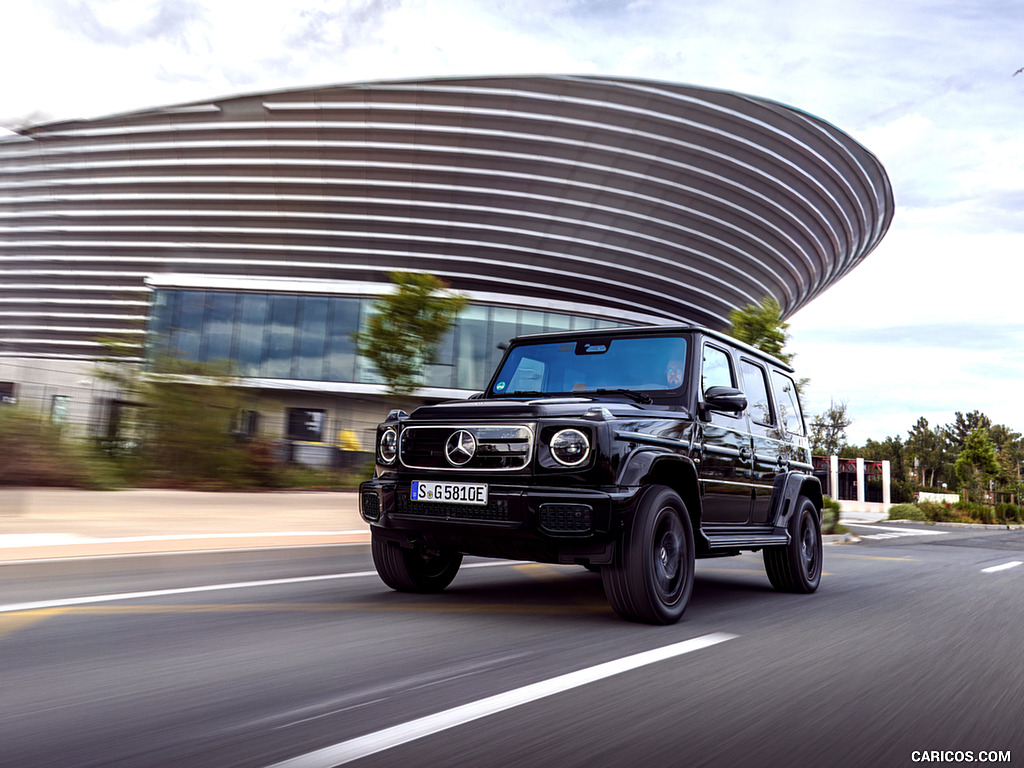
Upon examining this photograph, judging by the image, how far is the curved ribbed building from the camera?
39312 millimetres

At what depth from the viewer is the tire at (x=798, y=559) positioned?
680cm

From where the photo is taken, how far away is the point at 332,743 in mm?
2588

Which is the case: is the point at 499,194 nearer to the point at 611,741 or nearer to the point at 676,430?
A: the point at 676,430

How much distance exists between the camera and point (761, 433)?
6.68m

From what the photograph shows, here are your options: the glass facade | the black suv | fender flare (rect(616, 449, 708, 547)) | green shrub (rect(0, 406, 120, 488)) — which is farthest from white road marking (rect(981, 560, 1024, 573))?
the glass facade

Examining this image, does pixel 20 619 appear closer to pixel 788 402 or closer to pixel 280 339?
pixel 788 402

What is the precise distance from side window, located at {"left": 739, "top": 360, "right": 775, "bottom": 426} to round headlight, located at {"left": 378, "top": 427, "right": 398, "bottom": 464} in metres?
2.86

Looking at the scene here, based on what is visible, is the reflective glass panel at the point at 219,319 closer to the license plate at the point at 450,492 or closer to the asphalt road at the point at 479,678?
the asphalt road at the point at 479,678

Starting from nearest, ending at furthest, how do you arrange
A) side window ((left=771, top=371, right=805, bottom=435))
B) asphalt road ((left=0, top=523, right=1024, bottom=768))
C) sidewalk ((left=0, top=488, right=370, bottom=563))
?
asphalt road ((left=0, top=523, right=1024, bottom=768)) < side window ((left=771, top=371, right=805, bottom=435)) < sidewalk ((left=0, top=488, right=370, bottom=563))

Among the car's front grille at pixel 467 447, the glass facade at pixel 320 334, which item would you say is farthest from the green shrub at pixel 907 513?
the car's front grille at pixel 467 447

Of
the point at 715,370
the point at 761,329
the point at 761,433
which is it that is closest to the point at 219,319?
the point at 761,329

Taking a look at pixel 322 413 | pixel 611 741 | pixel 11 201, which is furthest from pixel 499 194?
pixel 611 741

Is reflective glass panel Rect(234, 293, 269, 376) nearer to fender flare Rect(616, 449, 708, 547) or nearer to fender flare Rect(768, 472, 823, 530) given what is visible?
fender flare Rect(768, 472, 823, 530)

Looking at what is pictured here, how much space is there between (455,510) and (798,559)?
3444 millimetres
